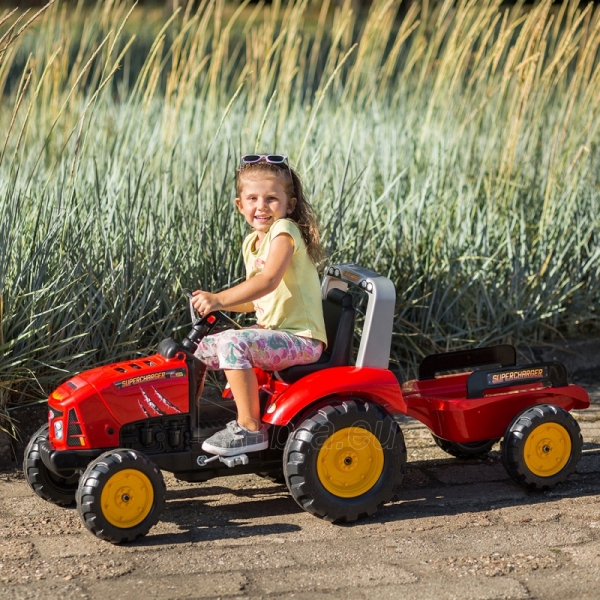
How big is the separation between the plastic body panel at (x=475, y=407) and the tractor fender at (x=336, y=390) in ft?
0.77

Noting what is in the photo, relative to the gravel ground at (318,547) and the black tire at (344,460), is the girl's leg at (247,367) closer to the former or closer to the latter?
the black tire at (344,460)

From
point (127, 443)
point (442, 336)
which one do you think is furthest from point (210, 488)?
point (442, 336)

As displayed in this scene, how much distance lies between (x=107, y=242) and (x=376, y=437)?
176 cm

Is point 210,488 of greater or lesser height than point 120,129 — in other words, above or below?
below

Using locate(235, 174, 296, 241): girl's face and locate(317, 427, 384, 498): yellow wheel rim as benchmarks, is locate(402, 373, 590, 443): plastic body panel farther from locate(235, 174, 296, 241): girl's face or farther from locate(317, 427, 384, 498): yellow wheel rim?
locate(235, 174, 296, 241): girl's face

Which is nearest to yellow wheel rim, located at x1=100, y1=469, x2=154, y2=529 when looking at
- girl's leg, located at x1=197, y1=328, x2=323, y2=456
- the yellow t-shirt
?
girl's leg, located at x1=197, y1=328, x2=323, y2=456

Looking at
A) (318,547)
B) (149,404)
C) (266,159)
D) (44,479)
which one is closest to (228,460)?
(149,404)

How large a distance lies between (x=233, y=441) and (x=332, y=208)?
206 cm

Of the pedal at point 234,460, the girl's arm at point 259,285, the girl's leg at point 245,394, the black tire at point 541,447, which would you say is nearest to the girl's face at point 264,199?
the girl's arm at point 259,285

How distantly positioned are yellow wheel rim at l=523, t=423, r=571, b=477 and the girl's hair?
3.54 feet

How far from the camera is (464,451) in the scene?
4164 mm

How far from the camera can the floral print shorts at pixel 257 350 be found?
11.2 ft

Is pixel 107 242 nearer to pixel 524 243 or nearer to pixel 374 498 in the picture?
pixel 374 498

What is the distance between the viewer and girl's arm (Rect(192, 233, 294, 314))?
11.1 feet
